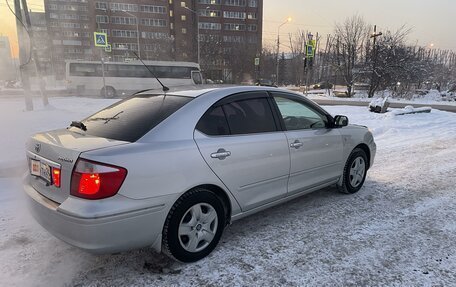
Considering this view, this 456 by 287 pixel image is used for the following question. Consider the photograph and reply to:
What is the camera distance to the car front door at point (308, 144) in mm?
3682


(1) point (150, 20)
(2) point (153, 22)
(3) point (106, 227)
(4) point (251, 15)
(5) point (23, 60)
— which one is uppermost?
(4) point (251, 15)

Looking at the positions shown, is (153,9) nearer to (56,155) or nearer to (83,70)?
(83,70)

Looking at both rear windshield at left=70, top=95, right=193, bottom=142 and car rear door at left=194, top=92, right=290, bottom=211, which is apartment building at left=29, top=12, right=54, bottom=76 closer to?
rear windshield at left=70, top=95, right=193, bottom=142

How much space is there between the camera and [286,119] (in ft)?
12.3

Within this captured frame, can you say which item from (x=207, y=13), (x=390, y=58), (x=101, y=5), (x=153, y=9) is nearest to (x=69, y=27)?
(x=101, y=5)

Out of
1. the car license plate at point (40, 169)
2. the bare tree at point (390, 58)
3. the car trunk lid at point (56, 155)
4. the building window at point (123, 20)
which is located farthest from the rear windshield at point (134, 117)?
the building window at point (123, 20)

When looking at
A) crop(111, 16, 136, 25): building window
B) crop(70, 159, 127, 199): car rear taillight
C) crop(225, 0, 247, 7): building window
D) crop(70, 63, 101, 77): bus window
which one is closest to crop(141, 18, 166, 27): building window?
crop(111, 16, 136, 25): building window

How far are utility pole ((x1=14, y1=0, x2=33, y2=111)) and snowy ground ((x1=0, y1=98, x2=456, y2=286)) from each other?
8368mm

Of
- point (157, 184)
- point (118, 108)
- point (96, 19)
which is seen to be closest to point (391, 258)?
point (157, 184)

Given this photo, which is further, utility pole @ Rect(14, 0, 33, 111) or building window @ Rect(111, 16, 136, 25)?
building window @ Rect(111, 16, 136, 25)

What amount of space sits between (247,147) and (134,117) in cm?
106

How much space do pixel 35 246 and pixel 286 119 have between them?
280cm

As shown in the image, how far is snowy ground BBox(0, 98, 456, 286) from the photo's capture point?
8.82 ft

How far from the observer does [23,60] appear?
1237 cm
